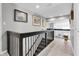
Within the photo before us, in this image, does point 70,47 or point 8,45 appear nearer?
point 8,45

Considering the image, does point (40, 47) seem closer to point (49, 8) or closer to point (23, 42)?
point (23, 42)

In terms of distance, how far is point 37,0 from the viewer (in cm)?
156

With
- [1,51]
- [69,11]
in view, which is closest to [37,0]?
[69,11]

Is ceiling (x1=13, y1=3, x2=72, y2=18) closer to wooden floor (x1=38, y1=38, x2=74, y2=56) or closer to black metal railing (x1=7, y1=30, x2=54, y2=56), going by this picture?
black metal railing (x1=7, y1=30, x2=54, y2=56)

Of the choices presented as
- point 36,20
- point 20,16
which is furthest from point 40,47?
point 20,16

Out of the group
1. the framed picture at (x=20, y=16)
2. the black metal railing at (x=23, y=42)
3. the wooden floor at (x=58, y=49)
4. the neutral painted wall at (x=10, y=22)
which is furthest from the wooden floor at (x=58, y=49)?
the framed picture at (x=20, y=16)

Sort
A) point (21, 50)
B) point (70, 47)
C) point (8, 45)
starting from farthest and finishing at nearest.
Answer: point (70, 47)
point (8, 45)
point (21, 50)

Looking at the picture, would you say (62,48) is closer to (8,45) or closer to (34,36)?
(34,36)

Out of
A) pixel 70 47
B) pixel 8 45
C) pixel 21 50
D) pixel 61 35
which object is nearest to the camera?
pixel 21 50

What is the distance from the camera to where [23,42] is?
146 cm

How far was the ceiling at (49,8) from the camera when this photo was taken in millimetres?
1545

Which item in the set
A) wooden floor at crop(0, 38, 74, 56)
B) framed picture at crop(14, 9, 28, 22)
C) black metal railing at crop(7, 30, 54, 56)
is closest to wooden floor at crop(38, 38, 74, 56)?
wooden floor at crop(0, 38, 74, 56)

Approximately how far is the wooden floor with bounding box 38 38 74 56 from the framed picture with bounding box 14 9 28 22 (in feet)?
2.86

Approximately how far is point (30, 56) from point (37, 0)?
1.22 metres
